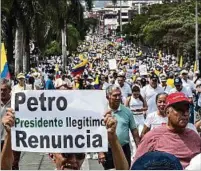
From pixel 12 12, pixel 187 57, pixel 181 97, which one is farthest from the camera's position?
pixel 187 57

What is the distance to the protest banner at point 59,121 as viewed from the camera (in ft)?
17.0

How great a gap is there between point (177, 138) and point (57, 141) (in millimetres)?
1405

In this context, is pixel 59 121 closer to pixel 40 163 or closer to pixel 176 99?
pixel 176 99

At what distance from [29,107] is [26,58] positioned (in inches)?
1476

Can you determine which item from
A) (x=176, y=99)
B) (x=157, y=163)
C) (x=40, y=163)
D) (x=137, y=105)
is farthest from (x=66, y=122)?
(x=137, y=105)

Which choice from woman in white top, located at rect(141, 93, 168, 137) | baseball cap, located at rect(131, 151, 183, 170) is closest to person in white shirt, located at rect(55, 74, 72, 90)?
woman in white top, located at rect(141, 93, 168, 137)

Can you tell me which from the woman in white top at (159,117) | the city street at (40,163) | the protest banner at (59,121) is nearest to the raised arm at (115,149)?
the protest banner at (59,121)

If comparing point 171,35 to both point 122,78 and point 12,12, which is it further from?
point 122,78

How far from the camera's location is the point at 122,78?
1518 cm

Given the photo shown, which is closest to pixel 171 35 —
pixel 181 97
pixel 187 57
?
pixel 187 57

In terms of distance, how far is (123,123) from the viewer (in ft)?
28.3

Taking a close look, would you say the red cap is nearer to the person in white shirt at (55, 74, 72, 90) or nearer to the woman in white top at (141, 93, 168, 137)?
the woman in white top at (141, 93, 168, 137)

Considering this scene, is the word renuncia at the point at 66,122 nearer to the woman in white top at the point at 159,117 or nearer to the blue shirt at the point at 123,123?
the blue shirt at the point at 123,123

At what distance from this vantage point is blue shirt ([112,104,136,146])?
862cm
